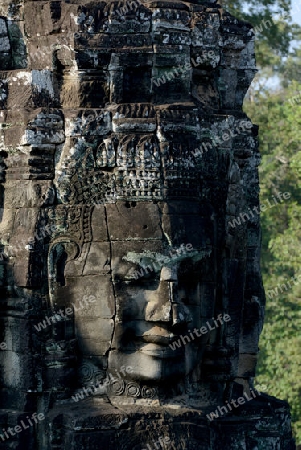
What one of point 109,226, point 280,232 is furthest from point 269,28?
point 109,226

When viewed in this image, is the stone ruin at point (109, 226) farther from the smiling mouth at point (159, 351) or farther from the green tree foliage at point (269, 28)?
the green tree foliage at point (269, 28)

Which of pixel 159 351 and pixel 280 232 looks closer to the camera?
pixel 159 351

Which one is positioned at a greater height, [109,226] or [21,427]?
[109,226]

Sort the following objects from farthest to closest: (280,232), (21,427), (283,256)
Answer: (280,232), (283,256), (21,427)

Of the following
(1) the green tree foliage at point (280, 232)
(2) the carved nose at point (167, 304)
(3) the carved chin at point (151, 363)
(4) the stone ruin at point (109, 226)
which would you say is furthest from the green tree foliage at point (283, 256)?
(2) the carved nose at point (167, 304)

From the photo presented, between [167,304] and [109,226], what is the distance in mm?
1048

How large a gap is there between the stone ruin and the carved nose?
0.05 feet

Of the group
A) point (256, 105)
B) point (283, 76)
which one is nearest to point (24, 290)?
point (256, 105)

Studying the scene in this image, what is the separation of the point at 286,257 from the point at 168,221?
38.5 ft

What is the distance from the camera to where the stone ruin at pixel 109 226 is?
1573 cm

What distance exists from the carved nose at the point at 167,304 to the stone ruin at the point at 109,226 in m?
0.02

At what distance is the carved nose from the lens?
1557 centimetres

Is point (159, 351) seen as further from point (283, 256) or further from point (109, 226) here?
point (283, 256)

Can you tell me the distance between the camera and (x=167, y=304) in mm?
15602
